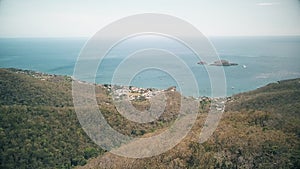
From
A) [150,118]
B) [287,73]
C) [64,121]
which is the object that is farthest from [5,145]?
[287,73]

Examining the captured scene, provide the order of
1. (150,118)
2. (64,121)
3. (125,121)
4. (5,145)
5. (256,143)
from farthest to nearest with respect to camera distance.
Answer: (150,118) → (125,121) → (64,121) → (5,145) → (256,143)

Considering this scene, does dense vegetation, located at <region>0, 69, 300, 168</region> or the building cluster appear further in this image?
the building cluster

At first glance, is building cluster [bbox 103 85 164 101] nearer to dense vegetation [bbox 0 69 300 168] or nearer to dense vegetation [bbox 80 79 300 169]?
dense vegetation [bbox 0 69 300 168]

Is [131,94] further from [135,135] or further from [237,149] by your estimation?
[237,149]

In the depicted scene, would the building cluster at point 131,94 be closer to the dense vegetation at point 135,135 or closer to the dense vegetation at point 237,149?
the dense vegetation at point 135,135

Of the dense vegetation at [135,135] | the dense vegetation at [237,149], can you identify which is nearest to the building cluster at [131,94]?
the dense vegetation at [135,135]

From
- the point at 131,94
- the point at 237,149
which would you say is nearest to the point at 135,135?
the point at 237,149

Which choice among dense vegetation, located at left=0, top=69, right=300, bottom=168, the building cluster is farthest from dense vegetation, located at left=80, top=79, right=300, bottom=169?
the building cluster

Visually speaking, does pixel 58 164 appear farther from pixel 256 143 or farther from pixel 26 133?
pixel 256 143
